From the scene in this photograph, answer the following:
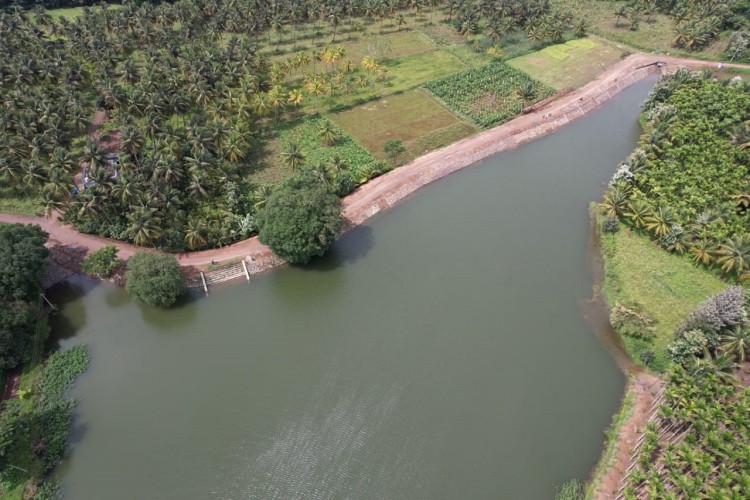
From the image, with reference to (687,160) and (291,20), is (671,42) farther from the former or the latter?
(291,20)

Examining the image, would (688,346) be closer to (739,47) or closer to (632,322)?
(632,322)

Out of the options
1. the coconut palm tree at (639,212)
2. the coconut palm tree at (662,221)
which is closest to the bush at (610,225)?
the coconut palm tree at (639,212)

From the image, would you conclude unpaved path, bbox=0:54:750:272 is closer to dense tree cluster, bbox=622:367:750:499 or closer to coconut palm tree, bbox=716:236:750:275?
coconut palm tree, bbox=716:236:750:275

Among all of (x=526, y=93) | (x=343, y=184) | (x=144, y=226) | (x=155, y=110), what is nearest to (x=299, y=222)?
(x=343, y=184)

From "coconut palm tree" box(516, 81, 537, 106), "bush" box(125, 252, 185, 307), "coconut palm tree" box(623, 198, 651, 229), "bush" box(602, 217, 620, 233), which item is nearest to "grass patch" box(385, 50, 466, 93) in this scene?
"coconut palm tree" box(516, 81, 537, 106)

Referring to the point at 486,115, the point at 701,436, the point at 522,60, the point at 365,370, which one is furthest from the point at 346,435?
the point at 522,60
